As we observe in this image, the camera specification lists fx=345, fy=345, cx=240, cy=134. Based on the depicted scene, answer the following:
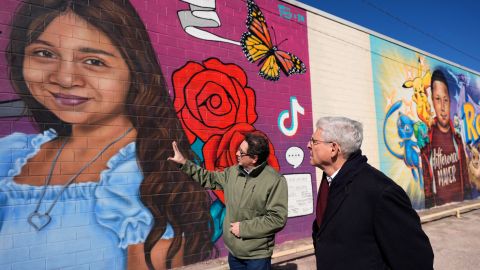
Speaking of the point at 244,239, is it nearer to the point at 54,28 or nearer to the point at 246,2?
the point at 54,28

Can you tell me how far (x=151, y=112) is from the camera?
16.4 ft

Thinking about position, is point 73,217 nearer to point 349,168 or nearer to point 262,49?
point 349,168

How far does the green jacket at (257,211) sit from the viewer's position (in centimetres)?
272

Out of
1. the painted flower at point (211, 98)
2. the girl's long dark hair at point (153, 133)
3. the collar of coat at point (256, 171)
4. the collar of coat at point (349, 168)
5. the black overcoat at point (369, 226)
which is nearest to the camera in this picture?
the black overcoat at point (369, 226)

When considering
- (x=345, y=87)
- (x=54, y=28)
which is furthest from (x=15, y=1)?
(x=345, y=87)

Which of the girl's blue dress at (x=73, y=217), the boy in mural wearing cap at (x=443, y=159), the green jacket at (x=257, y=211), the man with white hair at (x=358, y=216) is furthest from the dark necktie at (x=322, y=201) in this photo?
the boy in mural wearing cap at (x=443, y=159)

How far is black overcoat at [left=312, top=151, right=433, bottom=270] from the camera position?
1.72m

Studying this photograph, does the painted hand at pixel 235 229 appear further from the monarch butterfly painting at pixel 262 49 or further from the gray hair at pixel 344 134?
the monarch butterfly painting at pixel 262 49

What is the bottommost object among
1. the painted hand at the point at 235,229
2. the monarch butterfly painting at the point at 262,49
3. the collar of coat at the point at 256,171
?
the painted hand at the point at 235,229

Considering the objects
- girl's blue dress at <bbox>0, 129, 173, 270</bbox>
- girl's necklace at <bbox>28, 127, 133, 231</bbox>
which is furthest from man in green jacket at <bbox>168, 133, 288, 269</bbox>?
girl's necklace at <bbox>28, 127, 133, 231</bbox>

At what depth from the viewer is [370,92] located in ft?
29.0

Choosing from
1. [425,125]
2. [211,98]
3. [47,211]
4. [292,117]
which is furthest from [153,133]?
[425,125]

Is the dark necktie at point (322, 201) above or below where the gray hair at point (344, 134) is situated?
below

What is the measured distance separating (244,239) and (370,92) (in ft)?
23.6
